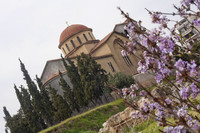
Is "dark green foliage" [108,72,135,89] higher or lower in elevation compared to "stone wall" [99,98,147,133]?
higher

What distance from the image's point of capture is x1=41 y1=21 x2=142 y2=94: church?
105ft

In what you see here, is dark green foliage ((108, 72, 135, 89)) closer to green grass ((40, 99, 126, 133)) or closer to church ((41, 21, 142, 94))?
green grass ((40, 99, 126, 133))

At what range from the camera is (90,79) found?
2420 cm

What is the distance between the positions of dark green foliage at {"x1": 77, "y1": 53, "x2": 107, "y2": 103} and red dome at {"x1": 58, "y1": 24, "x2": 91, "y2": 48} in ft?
38.9

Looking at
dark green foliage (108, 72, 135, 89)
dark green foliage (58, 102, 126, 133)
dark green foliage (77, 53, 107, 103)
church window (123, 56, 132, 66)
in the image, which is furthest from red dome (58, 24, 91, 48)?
dark green foliage (58, 102, 126, 133)

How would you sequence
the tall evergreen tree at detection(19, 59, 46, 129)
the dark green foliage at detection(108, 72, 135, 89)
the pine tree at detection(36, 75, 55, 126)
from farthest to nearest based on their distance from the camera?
the tall evergreen tree at detection(19, 59, 46, 129) < the pine tree at detection(36, 75, 55, 126) < the dark green foliage at detection(108, 72, 135, 89)

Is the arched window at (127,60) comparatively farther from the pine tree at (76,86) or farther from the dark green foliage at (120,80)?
the pine tree at (76,86)

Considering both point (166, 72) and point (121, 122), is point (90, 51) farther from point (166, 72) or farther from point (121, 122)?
point (166, 72)

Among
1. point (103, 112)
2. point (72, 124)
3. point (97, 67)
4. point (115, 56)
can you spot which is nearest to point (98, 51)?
point (115, 56)

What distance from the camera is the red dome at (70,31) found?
3631cm

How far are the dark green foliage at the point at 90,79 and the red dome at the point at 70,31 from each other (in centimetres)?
1186

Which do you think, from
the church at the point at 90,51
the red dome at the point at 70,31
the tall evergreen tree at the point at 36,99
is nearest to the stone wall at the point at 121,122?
the tall evergreen tree at the point at 36,99

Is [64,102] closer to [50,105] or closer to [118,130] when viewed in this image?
[50,105]

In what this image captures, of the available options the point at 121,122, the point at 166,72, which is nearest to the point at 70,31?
the point at 121,122
